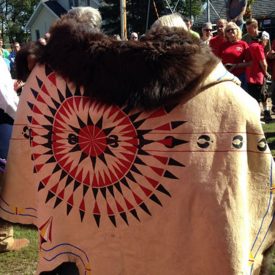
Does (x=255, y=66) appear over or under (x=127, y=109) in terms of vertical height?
under

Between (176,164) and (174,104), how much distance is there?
0.89 ft

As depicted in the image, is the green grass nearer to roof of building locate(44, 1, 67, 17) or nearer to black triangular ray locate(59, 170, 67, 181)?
black triangular ray locate(59, 170, 67, 181)

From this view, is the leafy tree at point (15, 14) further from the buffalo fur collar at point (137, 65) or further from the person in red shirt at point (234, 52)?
the buffalo fur collar at point (137, 65)

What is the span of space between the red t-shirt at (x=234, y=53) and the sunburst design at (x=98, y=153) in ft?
15.8

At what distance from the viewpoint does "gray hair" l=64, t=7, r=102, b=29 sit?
2.49m

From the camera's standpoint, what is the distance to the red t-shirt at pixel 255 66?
729 centimetres

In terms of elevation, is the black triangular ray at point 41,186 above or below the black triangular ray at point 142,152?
below

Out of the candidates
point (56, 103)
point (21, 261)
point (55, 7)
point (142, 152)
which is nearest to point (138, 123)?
point (142, 152)

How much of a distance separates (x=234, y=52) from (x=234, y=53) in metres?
0.01

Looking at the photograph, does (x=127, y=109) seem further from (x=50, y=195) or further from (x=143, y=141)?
(x=50, y=195)

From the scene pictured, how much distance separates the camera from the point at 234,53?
7039mm

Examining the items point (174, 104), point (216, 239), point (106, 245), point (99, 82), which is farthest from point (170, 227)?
point (99, 82)

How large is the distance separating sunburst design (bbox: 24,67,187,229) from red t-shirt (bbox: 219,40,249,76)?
4.80 meters

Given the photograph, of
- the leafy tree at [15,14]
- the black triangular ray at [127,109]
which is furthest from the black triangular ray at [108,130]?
the leafy tree at [15,14]
